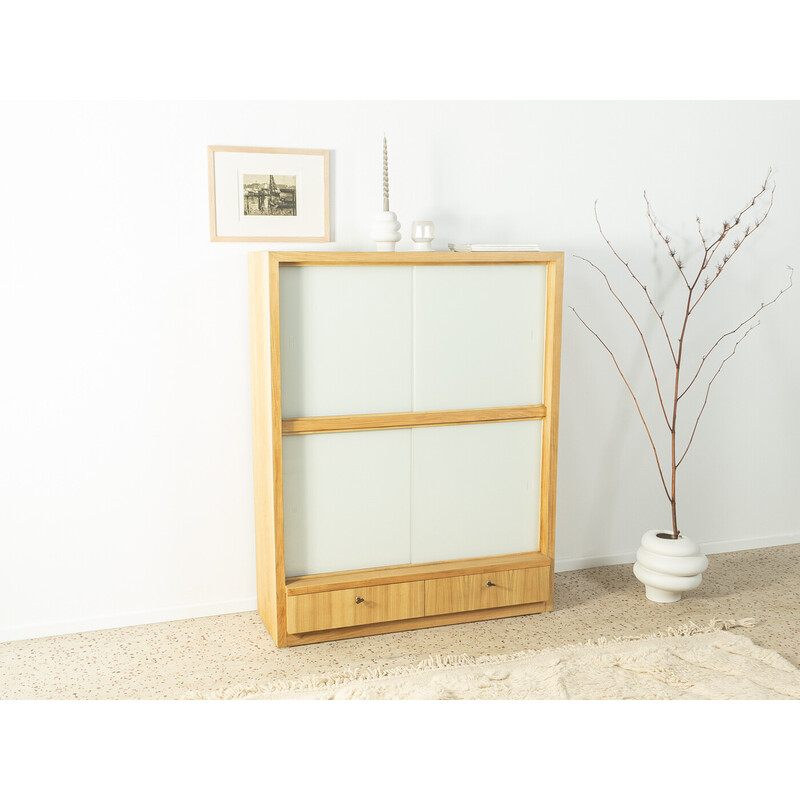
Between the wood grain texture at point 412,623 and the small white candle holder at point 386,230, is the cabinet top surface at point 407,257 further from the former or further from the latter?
the wood grain texture at point 412,623

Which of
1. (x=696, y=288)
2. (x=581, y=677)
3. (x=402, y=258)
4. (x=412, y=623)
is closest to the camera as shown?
(x=581, y=677)

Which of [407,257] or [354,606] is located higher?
[407,257]

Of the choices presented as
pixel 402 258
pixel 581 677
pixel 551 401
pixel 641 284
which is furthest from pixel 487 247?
pixel 581 677

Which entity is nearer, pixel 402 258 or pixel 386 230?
pixel 402 258

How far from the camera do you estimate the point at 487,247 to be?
3.07 meters

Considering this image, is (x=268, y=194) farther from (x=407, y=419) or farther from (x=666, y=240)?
(x=666, y=240)

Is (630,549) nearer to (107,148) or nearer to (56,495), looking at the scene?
(56,495)

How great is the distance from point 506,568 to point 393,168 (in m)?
1.62

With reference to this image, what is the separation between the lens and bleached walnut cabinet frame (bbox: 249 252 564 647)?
2893 mm

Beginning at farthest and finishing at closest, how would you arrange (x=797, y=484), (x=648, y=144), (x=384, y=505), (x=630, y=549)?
1. (x=797, y=484)
2. (x=630, y=549)
3. (x=648, y=144)
4. (x=384, y=505)

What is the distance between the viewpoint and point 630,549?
393 cm

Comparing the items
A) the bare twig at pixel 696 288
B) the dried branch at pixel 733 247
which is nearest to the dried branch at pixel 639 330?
the bare twig at pixel 696 288

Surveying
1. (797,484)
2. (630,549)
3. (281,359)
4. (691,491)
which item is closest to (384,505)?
(281,359)

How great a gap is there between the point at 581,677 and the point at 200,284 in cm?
194
